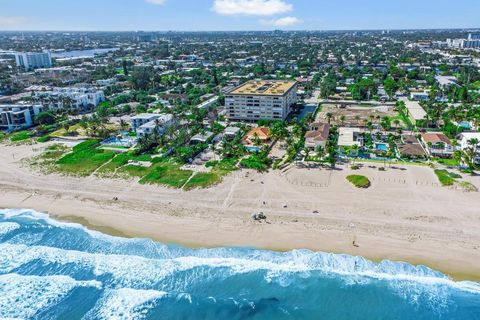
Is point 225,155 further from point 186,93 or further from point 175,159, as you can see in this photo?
point 186,93

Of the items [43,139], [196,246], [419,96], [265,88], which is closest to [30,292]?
[196,246]

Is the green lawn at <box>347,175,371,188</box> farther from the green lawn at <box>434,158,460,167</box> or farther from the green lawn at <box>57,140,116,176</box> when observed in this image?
the green lawn at <box>57,140,116,176</box>

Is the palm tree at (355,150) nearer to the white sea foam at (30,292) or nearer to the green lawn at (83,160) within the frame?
the green lawn at (83,160)

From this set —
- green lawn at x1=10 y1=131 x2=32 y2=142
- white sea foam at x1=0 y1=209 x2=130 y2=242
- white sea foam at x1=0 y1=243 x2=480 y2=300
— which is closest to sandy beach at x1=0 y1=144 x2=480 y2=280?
white sea foam at x1=0 y1=209 x2=130 y2=242

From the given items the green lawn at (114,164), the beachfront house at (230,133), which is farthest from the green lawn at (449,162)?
the green lawn at (114,164)

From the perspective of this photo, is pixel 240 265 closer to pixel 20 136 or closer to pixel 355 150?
pixel 355 150

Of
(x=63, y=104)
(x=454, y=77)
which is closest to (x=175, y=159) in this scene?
(x=63, y=104)
